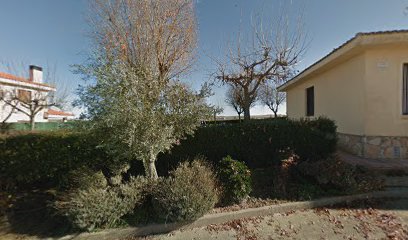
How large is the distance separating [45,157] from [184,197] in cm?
336

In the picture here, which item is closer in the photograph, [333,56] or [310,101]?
[333,56]

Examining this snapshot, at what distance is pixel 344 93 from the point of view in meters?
8.26

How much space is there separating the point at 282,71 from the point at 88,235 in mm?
11033

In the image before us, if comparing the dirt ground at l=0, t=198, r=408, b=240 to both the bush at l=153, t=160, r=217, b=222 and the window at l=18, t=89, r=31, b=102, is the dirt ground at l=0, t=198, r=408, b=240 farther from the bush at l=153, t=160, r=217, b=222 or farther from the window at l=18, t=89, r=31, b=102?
the window at l=18, t=89, r=31, b=102

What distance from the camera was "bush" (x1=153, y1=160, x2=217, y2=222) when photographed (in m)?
3.72

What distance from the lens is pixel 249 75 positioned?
11727 mm

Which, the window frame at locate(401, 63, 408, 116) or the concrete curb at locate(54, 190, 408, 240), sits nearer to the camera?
the concrete curb at locate(54, 190, 408, 240)

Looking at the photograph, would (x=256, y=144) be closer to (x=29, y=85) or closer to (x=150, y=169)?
(x=150, y=169)

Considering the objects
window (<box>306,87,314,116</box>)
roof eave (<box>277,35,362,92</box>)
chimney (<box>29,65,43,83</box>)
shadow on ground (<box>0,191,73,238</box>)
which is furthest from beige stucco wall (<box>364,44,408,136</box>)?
chimney (<box>29,65,43,83</box>)

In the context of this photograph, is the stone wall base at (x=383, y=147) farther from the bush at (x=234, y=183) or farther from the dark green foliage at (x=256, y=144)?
the bush at (x=234, y=183)

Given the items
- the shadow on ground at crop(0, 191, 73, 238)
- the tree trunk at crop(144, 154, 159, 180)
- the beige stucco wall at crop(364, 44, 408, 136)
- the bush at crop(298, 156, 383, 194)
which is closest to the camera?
the shadow on ground at crop(0, 191, 73, 238)

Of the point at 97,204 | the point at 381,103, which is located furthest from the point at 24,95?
the point at 381,103

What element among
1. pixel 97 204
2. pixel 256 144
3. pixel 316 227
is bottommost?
pixel 316 227

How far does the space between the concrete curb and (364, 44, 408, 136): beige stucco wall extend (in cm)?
296
